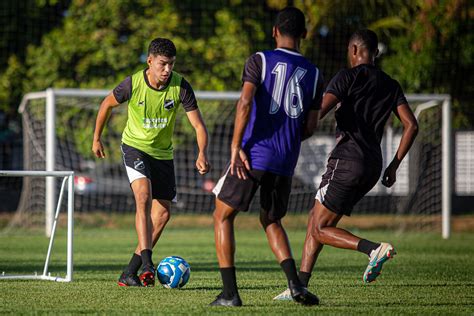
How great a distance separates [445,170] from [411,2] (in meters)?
6.76

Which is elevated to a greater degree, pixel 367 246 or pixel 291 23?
pixel 291 23

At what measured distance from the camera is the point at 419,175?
72.8 feet

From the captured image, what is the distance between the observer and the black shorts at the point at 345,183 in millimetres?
7797

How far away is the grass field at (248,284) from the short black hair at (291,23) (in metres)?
2.05

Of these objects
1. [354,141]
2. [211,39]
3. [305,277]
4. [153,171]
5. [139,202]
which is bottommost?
Answer: [305,277]

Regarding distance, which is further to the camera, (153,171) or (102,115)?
(153,171)

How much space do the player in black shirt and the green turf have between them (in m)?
0.58

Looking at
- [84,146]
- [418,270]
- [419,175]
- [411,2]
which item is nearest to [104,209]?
[84,146]

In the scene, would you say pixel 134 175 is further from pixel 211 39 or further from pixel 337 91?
pixel 211 39

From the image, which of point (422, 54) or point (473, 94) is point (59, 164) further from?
point (473, 94)

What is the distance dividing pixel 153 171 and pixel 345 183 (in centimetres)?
207

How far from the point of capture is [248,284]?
892 centimetres

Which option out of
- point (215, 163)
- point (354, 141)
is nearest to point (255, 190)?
point (354, 141)

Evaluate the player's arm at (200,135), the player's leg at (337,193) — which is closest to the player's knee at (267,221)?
the player's leg at (337,193)
